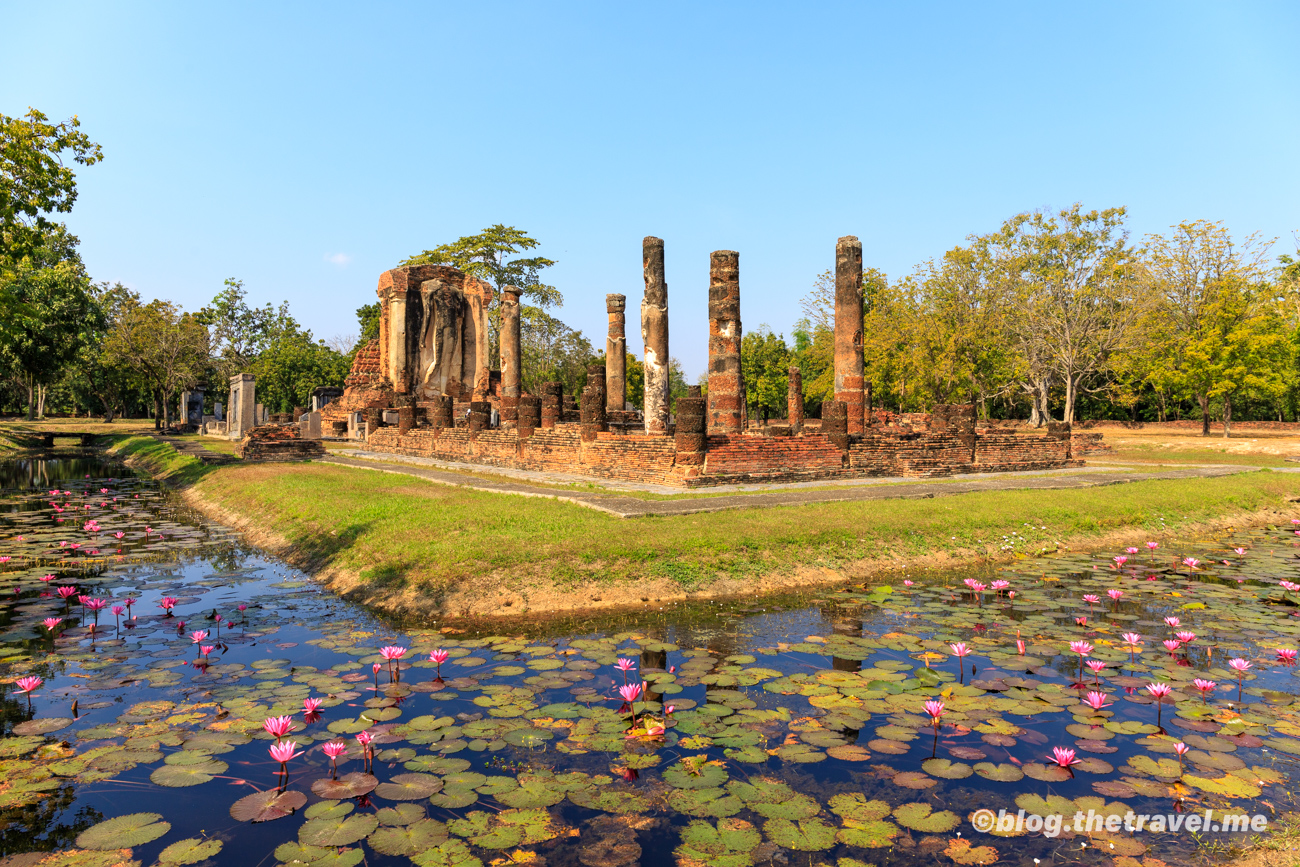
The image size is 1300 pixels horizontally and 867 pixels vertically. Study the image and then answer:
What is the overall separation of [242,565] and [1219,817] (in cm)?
846

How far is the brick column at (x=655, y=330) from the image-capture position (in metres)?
16.6

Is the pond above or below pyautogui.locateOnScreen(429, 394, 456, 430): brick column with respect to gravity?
below

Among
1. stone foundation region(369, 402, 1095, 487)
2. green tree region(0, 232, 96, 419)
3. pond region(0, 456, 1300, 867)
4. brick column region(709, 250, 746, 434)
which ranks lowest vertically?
pond region(0, 456, 1300, 867)

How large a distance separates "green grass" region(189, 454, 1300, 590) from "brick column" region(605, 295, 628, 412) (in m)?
9.70

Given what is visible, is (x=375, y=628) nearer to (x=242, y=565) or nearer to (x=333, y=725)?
(x=333, y=725)

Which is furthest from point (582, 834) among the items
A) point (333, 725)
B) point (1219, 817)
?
point (1219, 817)

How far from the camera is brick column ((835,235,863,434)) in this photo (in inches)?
654

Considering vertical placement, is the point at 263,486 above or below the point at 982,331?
below

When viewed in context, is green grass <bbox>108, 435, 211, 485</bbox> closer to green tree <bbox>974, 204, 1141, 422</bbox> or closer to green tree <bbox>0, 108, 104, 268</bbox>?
green tree <bbox>0, 108, 104, 268</bbox>

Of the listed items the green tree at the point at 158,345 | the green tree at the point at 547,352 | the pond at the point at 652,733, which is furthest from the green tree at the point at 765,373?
the pond at the point at 652,733

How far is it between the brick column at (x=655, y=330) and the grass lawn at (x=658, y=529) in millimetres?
5796

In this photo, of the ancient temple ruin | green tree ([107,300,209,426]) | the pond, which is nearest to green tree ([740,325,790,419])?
the ancient temple ruin

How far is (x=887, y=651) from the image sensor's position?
504 cm

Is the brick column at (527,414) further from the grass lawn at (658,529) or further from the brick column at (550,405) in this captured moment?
the grass lawn at (658,529)
